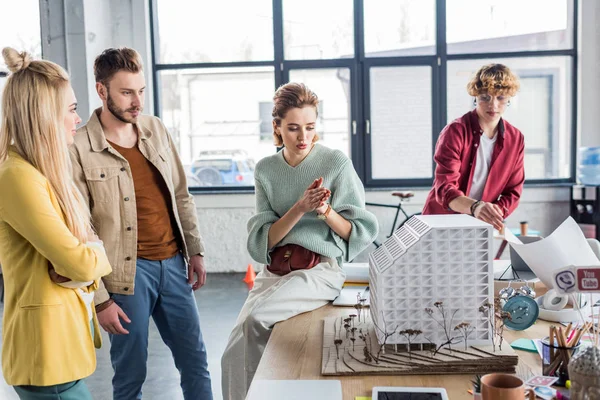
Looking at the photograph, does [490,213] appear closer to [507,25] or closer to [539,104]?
[539,104]

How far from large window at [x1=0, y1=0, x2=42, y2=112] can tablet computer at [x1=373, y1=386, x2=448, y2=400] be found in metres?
5.46

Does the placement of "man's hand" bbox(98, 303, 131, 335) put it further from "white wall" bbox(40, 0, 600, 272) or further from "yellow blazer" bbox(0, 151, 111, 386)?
"white wall" bbox(40, 0, 600, 272)

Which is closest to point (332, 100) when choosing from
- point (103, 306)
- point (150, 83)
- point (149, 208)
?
point (150, 83)

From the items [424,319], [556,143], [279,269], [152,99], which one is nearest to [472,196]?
[279,269]

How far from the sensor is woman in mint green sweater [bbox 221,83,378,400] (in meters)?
1.80

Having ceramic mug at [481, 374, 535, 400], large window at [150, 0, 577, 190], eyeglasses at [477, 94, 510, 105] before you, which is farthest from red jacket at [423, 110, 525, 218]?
large window at [150, 0, 577, 190]

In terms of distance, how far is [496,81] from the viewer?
2.25 m

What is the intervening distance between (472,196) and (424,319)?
1233 mm

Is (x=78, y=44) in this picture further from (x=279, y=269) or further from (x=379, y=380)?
(x=379, y=380)

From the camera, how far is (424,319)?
1409mm

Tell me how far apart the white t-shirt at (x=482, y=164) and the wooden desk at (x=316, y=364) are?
3.14 feet

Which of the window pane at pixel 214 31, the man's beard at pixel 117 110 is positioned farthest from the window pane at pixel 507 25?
the man's beard at pixel 117 110

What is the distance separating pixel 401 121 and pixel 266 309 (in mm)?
4524

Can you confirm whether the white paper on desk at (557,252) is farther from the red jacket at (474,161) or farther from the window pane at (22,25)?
the window pane at (22,25)
